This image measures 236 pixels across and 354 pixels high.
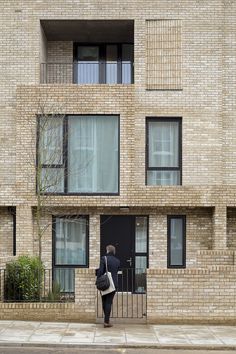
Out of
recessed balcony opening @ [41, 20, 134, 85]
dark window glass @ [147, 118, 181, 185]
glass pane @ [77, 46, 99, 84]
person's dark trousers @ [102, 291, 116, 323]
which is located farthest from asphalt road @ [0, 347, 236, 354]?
glass pane @ [77, 46, 99, 84]

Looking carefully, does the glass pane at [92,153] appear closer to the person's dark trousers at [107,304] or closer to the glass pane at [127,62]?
the glass pane at [127,62]

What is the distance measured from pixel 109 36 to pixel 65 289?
26.4ft

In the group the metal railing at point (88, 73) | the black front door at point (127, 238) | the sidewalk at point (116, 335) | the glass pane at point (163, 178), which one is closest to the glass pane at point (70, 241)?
the black front door at point (127, 238)

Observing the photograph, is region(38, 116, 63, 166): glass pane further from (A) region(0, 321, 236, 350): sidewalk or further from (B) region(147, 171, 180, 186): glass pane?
(A) region(0, 321, 236, 350): sidewalk

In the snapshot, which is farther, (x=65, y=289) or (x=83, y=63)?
(x=83, y=63)

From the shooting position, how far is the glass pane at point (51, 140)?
18125 mm

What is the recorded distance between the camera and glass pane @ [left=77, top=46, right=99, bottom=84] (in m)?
19.7

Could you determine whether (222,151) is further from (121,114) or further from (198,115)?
(121,114)

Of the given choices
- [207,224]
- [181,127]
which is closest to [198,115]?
[181,127]

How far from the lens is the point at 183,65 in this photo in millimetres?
18438

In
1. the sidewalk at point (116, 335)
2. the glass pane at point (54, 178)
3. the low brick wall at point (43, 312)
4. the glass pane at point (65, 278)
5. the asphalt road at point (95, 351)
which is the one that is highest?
the glass pane at point (54, 178)

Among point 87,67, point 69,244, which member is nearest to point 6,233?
point 69,244

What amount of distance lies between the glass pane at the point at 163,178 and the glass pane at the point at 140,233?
1.20 m

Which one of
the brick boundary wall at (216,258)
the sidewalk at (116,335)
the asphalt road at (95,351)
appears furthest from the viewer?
the brick boundary wall at (216,258)
